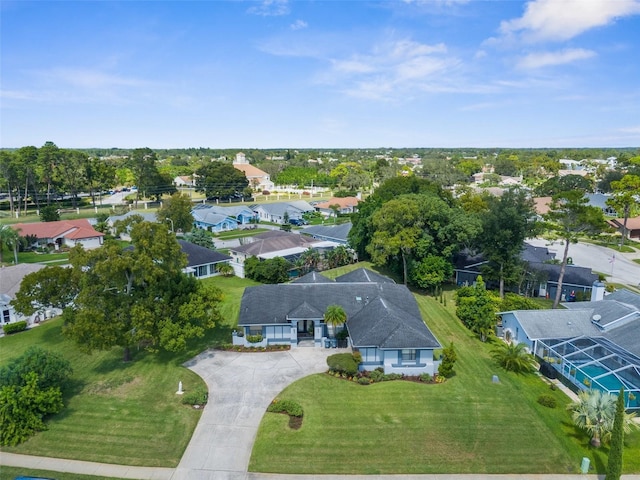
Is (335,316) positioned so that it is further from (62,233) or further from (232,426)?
(62,233)

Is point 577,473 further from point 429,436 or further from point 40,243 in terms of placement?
point 40,243

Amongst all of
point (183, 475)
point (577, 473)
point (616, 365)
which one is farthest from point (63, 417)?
point (616, 365)

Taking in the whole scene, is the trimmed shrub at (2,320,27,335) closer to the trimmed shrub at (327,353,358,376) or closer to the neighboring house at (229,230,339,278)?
the neighboring house at (229,230,339,278)

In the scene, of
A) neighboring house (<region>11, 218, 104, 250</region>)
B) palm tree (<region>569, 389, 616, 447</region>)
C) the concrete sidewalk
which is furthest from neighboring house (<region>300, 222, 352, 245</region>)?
the concrete sidewalk

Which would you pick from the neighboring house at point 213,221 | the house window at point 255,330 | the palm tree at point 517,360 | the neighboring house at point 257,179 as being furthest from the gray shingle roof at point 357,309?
the neighboring house at point 257,179

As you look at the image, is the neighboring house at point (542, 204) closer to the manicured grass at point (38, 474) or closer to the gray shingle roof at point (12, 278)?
the gray shingle roof at point (12, 278)

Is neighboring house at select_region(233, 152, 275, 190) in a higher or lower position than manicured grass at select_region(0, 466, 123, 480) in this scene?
higher
